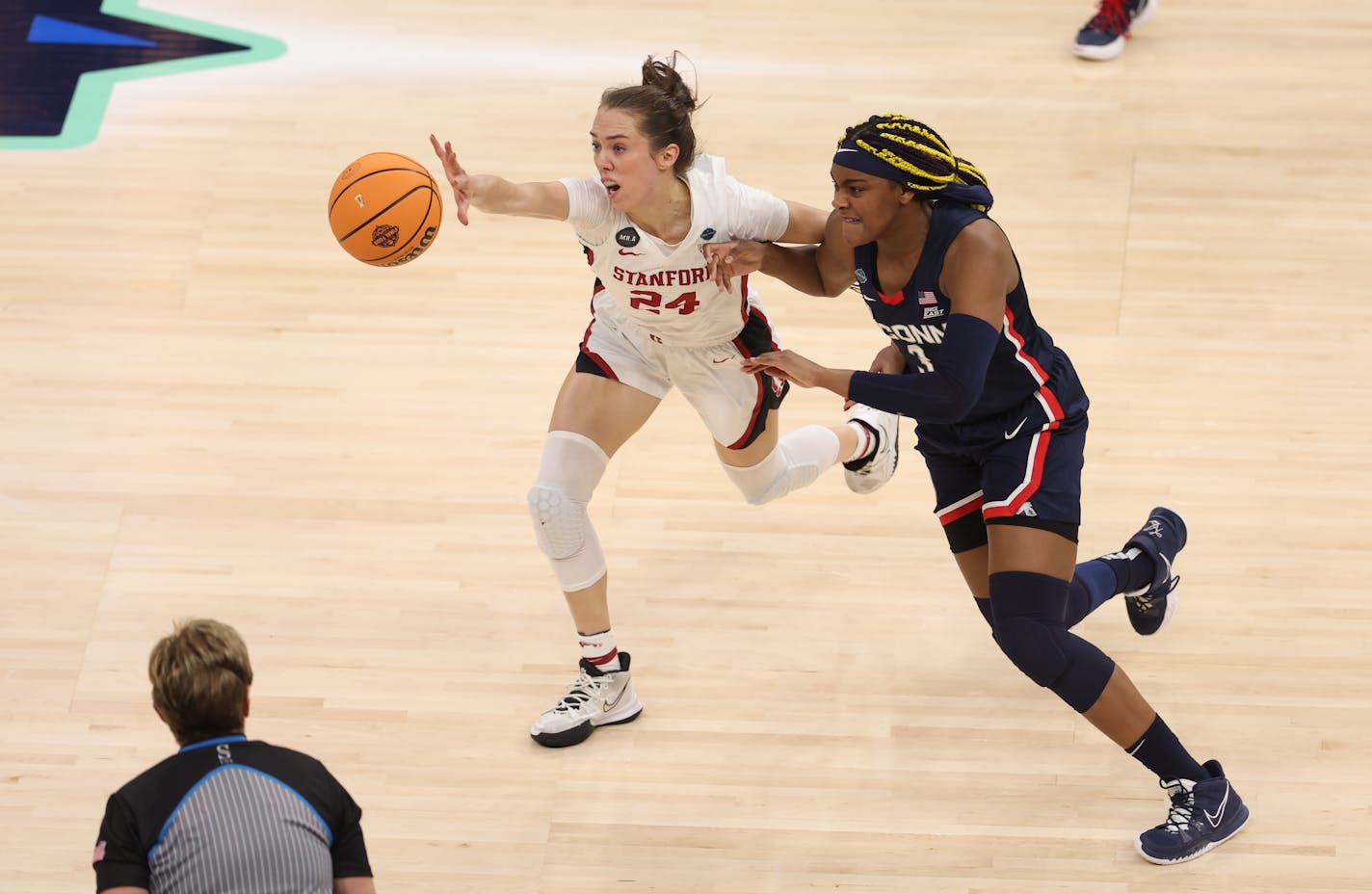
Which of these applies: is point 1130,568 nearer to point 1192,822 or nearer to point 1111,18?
point 1192,822

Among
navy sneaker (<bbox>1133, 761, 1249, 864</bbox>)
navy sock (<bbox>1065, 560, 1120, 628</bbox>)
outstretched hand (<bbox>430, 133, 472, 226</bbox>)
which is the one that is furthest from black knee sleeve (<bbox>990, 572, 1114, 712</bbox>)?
outstretched hand (<bbox>430, 133, 472, 226</bbox>)

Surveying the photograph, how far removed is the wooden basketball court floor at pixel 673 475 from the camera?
402cm

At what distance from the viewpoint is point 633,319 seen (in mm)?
4141

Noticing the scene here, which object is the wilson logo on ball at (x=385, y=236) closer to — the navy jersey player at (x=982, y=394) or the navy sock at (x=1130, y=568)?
the navy jersey player at (x=982, y=394)

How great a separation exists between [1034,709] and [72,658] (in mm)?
2662

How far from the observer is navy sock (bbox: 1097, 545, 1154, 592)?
4129 mm

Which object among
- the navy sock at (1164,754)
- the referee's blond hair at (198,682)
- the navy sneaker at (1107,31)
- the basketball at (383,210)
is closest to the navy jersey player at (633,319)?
the basketball at (383,210)

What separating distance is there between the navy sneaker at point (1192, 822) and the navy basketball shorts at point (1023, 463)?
27.7 inches

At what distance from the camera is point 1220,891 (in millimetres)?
3748

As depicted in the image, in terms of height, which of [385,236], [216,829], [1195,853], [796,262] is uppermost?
[385,236]

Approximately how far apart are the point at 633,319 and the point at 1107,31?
3024 millimetres

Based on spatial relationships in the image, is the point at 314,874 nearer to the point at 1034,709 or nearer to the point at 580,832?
the point at 580,832

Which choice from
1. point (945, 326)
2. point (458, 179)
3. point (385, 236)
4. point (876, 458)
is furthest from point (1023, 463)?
point (385, 236)

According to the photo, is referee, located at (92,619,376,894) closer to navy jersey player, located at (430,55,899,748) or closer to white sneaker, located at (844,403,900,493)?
navy jersey player, located at (430,55,899,748)
